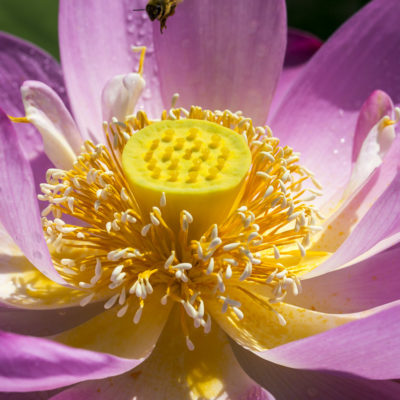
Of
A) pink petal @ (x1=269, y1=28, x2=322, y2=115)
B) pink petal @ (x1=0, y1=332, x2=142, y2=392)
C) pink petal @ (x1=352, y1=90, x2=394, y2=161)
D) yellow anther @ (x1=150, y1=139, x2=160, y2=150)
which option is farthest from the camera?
pink petal @ (x1=269, y1=28, x2=322, y2=115)

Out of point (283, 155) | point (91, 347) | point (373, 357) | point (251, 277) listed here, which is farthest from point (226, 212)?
point (373, 357)

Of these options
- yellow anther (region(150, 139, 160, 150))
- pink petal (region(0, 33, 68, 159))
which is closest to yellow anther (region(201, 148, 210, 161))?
yellow anther (region(150, 139, 160, 150))

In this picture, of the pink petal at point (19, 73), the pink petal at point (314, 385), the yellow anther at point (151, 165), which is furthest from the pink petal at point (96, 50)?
the pink petal at point (314, 385)

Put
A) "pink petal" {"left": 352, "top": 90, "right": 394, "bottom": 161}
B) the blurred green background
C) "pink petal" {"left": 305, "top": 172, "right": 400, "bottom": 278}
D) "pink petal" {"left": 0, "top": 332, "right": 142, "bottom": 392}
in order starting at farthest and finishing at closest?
1. the blurred green background
2. "pink petal" {"left": 352, "top": 90, "right": 394, "bottom": 161}
3. "pink petal" {"left": 305, "top": 172, "right": 400, "bottom": 278}
4. "pink petal" {"left": 0, "top": 332, "right": 142, "bottom": 392}

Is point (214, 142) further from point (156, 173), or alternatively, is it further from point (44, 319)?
point (44, 319)

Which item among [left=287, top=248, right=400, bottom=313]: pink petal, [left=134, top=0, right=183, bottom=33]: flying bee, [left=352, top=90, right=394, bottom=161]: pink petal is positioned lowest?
[left=287, top=248, right=400, bottom=313]: pink petal

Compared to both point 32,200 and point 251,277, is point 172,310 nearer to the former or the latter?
point 251,277

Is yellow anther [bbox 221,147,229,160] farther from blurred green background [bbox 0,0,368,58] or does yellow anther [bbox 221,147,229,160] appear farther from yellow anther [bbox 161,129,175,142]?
blurred green background [bbox 0,0,368,58]
